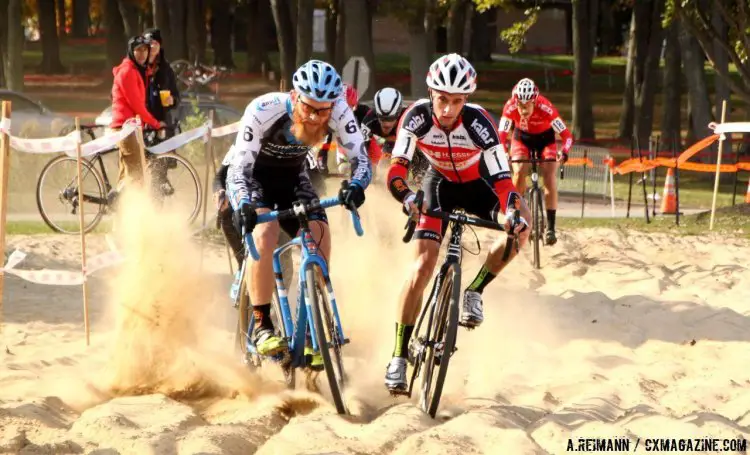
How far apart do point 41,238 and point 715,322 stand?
7.61 meters

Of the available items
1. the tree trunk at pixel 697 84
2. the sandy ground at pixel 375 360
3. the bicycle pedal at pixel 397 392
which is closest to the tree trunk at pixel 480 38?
the tree trunk at pixel 697 84

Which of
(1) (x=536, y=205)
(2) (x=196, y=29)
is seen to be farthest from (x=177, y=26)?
(1) (x=536, y=205)

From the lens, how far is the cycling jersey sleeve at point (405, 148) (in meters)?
8.05

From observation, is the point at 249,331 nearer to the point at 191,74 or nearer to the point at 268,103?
the point at 268,103

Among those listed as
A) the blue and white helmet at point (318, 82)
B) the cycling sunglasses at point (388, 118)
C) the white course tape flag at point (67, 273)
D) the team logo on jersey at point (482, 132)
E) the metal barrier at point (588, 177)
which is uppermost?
the blue and white helmet at point (318, 82)

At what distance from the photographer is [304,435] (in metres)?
6.94

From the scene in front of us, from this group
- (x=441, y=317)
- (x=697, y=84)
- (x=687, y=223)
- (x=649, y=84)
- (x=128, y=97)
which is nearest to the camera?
(x=441, y=317)

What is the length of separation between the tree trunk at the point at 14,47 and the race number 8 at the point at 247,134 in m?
27.7

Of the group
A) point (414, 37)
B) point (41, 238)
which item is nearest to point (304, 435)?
point (41, 238)

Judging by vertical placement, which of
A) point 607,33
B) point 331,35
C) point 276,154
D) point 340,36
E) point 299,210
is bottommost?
point 607,33

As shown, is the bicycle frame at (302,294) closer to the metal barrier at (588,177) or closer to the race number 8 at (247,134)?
the race number 8 at (247,134)

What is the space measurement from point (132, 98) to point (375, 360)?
16.6 feet

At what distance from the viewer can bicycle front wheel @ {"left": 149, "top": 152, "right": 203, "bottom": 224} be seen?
13992mm

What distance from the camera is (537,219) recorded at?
45.3 feet
